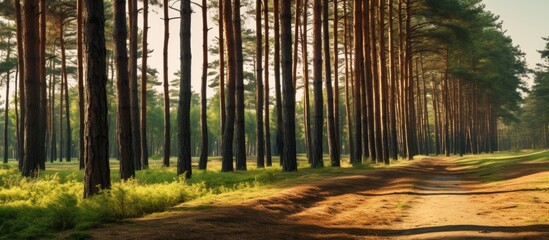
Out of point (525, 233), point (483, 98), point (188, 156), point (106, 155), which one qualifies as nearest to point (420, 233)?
point (525, 233)

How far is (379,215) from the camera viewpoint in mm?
12203

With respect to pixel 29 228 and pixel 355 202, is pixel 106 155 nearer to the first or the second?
pixel 29 228

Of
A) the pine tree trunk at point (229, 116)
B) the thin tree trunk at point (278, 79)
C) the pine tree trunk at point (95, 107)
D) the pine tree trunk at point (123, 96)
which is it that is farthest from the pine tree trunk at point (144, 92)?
the pine tree trunk at point (95, 107)

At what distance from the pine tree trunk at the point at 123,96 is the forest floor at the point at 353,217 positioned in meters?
4.96

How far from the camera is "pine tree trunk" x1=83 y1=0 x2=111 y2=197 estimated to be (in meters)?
12.4

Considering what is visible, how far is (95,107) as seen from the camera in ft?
40.6

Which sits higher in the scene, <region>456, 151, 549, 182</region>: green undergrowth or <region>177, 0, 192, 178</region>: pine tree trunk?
<region>177, 0, 192, 178</region>: pine tree trunk

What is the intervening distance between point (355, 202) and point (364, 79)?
2248 cm

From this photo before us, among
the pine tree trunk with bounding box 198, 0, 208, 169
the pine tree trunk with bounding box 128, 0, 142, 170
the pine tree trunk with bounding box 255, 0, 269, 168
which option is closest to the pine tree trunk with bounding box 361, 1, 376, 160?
the pine tree trunk with bounding box 255, 0, 269, 168

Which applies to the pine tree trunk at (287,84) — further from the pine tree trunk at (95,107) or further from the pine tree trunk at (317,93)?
the pine tree trunk at (95,107)

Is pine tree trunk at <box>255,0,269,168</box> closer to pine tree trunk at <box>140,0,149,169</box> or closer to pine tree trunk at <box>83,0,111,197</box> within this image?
pine tree trunk at <box>140,0,149,169</box>

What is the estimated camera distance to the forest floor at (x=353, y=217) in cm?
936

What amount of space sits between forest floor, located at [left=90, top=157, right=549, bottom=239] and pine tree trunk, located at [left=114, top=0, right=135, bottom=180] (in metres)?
4.96

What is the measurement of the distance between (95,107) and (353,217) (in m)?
5.92
